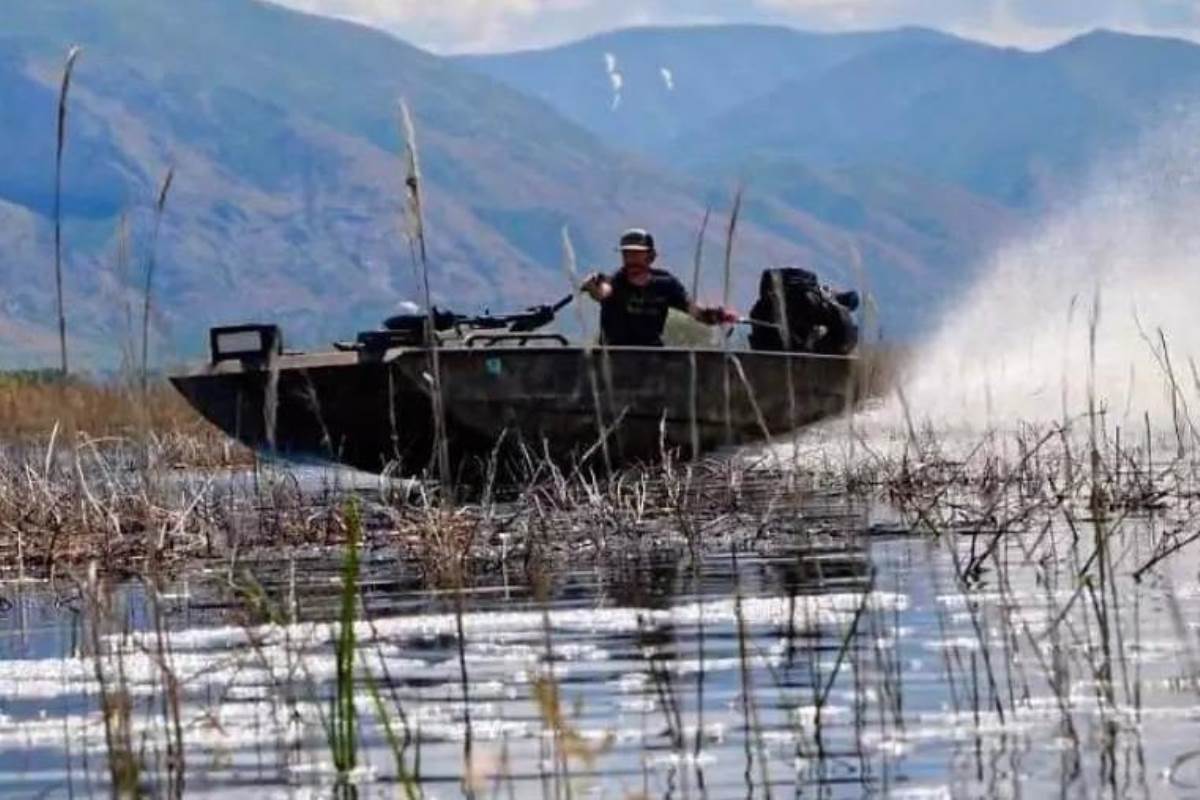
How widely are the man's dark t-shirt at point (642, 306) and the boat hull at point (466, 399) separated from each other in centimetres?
28

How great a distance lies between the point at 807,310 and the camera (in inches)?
896

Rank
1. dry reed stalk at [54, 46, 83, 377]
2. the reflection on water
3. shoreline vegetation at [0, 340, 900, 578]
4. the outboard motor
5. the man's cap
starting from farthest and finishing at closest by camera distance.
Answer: the outboard motor
the man's cap
shoreline vegetation at [0, 340, 900, 578]
dry reed stalk at [54, 46, 83, 377]
the reflection on water

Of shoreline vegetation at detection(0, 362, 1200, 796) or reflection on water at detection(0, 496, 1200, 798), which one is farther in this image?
shoreline vegetation at detection(0, 362, 1200, 796)

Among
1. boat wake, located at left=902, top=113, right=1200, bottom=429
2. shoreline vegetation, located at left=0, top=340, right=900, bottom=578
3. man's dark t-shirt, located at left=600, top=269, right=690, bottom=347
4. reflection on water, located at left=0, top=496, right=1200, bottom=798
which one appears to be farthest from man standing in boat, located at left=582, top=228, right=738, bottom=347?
reflection on water, located at left=0, top=496, right=1200, bottom=798

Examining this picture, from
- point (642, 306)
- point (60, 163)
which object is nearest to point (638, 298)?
point (642, 306)

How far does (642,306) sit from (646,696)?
11.6m

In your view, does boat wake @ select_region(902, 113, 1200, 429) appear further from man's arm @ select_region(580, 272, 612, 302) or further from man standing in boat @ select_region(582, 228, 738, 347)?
man's arm @ select_region(580, 272, 612, 302)

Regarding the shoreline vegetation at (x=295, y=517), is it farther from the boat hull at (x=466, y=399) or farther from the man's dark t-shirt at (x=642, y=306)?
the man's dark t-shirt at (x=642, y=306)

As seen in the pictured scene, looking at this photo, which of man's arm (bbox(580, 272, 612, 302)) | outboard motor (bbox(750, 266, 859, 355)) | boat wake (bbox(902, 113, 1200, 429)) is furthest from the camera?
boat wake (bbox(902, 113, 1200, 429))

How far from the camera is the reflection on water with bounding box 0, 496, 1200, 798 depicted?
7.78 meters

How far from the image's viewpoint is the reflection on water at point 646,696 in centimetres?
778

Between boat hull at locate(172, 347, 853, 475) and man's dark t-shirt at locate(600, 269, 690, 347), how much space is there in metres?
0.28

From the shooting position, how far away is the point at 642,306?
20.9 m

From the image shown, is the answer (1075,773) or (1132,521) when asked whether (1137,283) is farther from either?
(1075,773)
